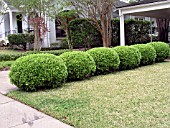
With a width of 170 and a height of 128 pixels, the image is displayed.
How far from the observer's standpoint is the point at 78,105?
187 inches

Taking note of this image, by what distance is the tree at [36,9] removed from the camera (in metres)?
15.9

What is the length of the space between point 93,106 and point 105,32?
12342 millimetres

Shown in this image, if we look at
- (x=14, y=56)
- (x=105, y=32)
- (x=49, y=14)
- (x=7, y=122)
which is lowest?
(x=7, y=122)

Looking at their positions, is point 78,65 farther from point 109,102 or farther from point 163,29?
point 163,29

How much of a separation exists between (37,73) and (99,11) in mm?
10725

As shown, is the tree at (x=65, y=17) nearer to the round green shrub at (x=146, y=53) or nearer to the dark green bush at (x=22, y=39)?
the dark green bush at (x=22, y=39)

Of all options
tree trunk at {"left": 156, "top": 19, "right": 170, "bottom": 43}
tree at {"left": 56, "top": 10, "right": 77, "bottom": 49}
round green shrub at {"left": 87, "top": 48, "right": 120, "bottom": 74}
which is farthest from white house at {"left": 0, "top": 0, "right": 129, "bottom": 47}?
round green shrub at {"left": 87, "top": 48, "right": 120, "bottom": 74}

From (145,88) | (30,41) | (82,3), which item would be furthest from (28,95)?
(30,41)

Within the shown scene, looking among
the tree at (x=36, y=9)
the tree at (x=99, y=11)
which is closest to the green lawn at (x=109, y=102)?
the tree at (x=99, y=11)

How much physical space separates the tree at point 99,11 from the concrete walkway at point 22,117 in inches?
461

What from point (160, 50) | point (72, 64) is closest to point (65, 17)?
point (160, 50)

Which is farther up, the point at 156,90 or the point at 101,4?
the point at 101,4

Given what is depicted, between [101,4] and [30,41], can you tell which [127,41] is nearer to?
[101,4]

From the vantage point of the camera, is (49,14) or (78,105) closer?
(78,105)
